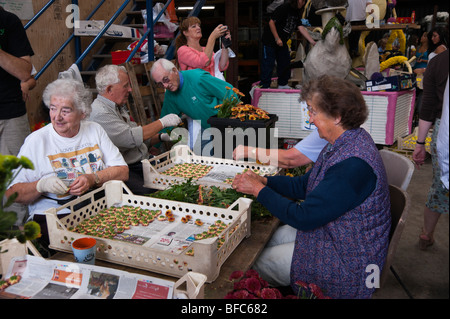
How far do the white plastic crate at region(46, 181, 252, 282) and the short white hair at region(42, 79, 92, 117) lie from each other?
0.58m

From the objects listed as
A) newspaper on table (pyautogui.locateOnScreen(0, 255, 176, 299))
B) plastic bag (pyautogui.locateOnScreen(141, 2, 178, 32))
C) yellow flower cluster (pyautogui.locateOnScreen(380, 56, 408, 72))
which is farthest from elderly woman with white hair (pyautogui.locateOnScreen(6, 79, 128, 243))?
yellow flower cluster (pyautogui.locateOnScreen(380, 56, 408, 72))

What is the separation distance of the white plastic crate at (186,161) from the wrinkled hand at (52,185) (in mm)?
603

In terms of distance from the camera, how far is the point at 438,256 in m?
0.69

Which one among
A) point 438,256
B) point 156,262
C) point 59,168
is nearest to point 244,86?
point 59,168

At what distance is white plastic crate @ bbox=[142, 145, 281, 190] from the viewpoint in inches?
95.0

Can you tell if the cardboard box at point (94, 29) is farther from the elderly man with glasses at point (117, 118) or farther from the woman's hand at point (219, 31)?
the elderly man with glasses at point (117, 118)

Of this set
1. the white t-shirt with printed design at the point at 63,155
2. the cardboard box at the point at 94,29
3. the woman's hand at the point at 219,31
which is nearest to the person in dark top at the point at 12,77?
the white t-shirt with printed design at the point at 63,155

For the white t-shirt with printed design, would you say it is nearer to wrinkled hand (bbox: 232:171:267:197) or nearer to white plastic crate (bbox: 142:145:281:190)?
white plastic crate (bbox: 142:145:281:190)

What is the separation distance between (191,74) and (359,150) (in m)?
2.43

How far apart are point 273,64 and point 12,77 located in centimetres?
389

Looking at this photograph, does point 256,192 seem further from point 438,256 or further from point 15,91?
point 15,91
